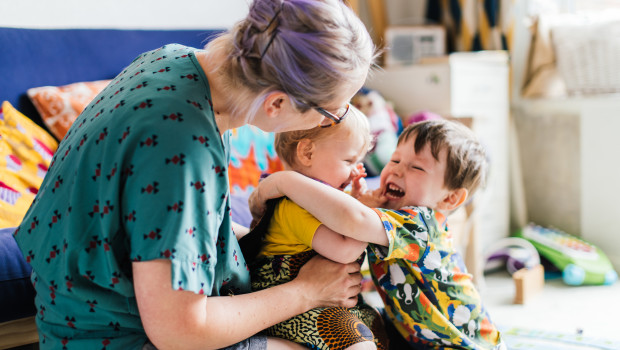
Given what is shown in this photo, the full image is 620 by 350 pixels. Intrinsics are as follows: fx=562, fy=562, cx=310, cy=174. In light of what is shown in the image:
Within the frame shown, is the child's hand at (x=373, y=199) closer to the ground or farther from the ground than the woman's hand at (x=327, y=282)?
farther from the ground

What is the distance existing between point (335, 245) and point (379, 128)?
4.76 ft

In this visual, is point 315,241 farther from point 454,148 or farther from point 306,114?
point 454,148

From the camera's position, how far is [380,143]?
97.4 inches

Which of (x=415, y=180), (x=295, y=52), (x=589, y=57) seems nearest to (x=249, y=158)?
(x=415, y=180)

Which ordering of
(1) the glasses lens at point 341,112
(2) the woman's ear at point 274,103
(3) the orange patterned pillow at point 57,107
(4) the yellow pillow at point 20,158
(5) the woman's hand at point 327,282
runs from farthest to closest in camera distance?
(3) the orange patterned pillow at point 57,107, (4) the yellow pillow at point 20,158, (5) the woman's hand at point 327,282, (1) the glasses lens at point 341,112, (2) the woman's ear at point 274,103

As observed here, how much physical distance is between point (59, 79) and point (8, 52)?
8.0 inches

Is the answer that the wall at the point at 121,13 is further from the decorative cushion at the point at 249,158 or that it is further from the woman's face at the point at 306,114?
the woman's face at the point at 306,114

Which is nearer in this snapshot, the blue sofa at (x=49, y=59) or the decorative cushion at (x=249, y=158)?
the blue sofa at (x=49, y=59)

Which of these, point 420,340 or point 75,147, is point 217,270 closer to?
point 75,147

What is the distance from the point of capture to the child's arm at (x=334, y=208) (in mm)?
1160

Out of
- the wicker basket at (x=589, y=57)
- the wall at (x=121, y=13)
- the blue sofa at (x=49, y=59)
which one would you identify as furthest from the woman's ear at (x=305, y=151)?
the wicker basket at (x=589, y=57)

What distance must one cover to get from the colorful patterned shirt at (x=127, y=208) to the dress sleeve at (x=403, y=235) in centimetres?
35

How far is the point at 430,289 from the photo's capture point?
4.33 feet

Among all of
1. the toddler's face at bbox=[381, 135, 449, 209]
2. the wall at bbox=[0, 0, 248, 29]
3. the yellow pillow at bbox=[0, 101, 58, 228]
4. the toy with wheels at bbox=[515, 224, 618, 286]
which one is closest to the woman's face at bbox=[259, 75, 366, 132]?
the toddler's face at bbox=[381, 135, 449, 209]
